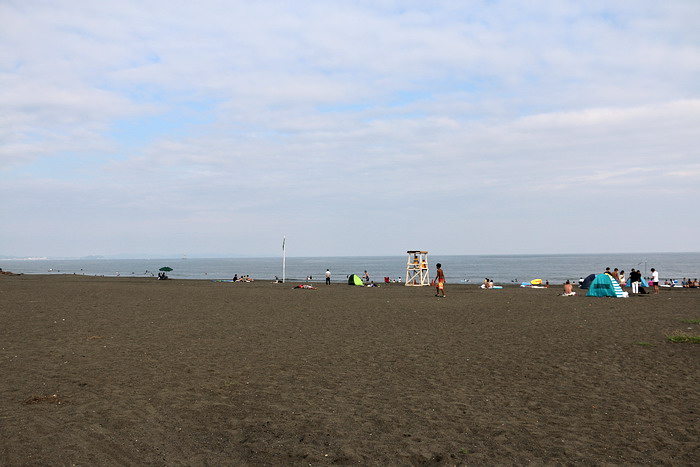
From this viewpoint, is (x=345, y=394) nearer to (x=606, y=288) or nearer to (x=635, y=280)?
(x=606, y=288)

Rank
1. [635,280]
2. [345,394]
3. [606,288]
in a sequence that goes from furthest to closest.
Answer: [635,280] → [606,288] → [345,394]

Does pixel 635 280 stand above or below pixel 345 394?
above

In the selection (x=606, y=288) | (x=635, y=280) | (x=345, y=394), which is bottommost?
(x=345, y=394)

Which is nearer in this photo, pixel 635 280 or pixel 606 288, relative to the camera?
pixel 606 288

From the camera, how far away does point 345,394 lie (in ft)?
32.8

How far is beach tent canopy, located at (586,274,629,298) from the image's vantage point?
33.6m

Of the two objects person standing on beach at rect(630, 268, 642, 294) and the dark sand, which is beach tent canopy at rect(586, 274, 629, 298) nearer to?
person standing on beach at rect(630, 268, 642, 294)

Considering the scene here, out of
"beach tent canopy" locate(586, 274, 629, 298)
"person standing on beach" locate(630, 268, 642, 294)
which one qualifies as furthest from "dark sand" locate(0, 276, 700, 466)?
"person standing on beach" locate(630, 268, 642, 294)

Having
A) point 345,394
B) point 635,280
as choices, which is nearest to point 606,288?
point 635,280

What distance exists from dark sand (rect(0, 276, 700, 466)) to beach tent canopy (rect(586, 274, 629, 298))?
14759mm

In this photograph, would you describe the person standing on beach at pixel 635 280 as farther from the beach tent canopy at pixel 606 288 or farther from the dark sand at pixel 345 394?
the dark sand at pixel 345 394

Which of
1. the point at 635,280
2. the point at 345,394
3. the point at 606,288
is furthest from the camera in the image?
the point at 635,280

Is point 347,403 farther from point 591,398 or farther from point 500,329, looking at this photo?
point 500,329

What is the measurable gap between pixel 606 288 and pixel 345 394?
29.0m
